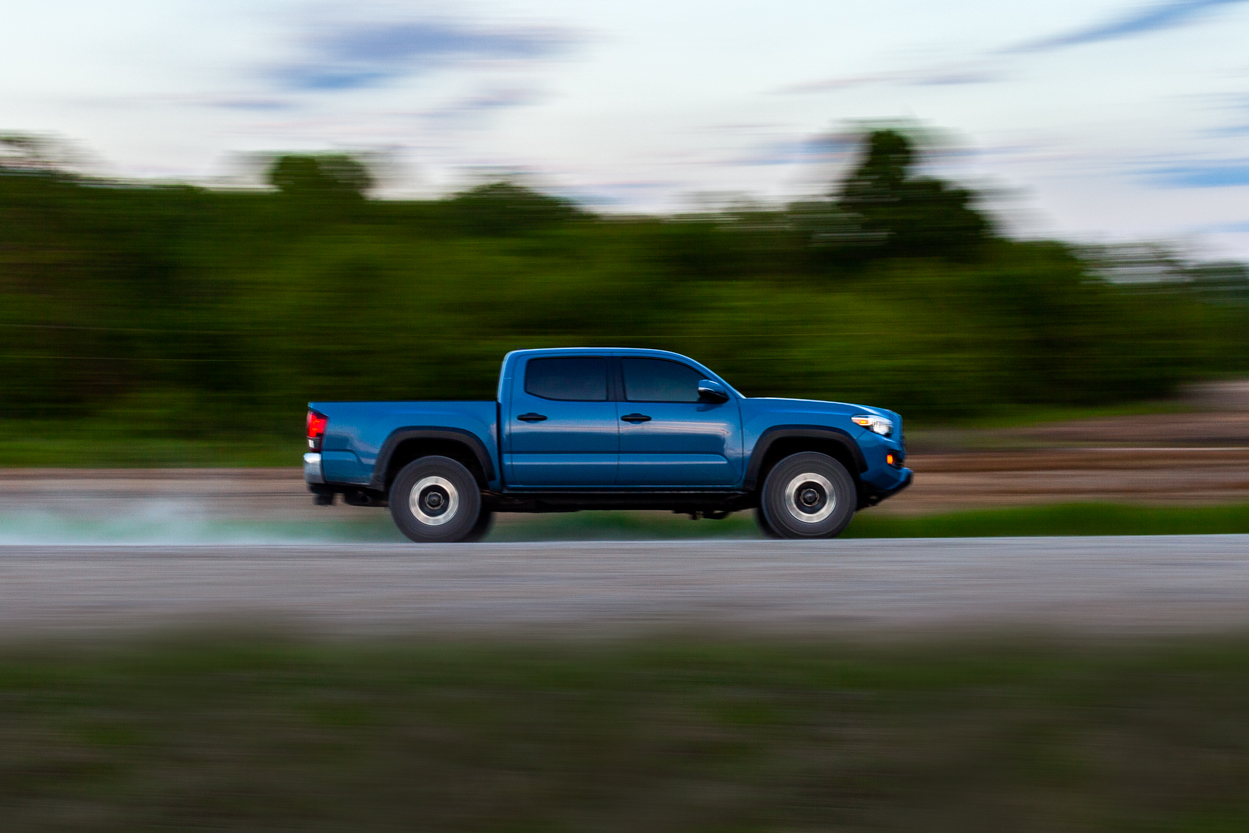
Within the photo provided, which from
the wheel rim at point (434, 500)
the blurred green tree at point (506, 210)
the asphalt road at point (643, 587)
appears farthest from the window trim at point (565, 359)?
the blurred green tree at point (506, 210)

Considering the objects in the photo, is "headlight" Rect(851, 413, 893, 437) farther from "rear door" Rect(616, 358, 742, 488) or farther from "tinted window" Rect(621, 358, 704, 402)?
"tinted window" Rect(621, 358, 704, 402)

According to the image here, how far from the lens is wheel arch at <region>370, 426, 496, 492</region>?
31.1 feet

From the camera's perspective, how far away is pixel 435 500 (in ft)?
31.7

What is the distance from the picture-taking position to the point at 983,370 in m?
15.1

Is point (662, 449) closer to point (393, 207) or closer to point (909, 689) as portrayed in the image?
point (909, 689)

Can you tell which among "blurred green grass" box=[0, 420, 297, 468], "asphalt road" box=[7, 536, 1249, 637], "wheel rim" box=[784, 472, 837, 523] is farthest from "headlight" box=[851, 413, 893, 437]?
"blurred green grass" box=[0, 420, 297, 468]

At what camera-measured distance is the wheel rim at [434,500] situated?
962cm

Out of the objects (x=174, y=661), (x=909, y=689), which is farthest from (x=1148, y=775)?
(x=174, y=661)

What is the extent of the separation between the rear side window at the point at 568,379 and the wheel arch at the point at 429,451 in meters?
0.66

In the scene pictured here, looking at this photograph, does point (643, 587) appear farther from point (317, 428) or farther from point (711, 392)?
point (317, 428)

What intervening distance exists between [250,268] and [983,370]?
32.7 ft

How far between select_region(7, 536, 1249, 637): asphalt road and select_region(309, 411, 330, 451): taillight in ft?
3.24

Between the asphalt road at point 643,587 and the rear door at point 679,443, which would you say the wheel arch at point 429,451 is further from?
the rear door at point 679,443

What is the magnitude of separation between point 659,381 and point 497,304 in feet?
19.4
